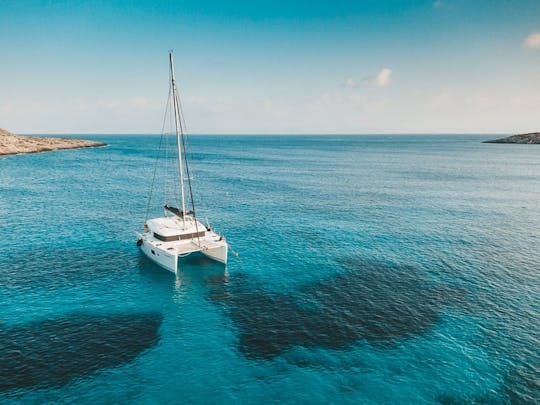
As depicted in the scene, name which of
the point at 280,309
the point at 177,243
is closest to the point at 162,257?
the point at 177,243

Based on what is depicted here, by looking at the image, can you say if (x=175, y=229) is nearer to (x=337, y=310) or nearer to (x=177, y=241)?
(x=177, y=241)

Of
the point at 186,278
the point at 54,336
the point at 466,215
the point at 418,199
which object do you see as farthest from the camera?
the point at 418,199

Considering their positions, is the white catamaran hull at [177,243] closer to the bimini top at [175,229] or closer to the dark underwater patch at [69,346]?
the bimini top at [175,229]

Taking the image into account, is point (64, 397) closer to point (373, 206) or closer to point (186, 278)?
point (186, 278)

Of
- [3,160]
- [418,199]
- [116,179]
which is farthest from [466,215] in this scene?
[3,160]

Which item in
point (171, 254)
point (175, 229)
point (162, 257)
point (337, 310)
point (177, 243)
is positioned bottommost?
point (337, 310)

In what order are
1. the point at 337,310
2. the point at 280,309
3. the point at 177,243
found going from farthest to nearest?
the point at 177,243, the point at 280,309, the point at 337,310
